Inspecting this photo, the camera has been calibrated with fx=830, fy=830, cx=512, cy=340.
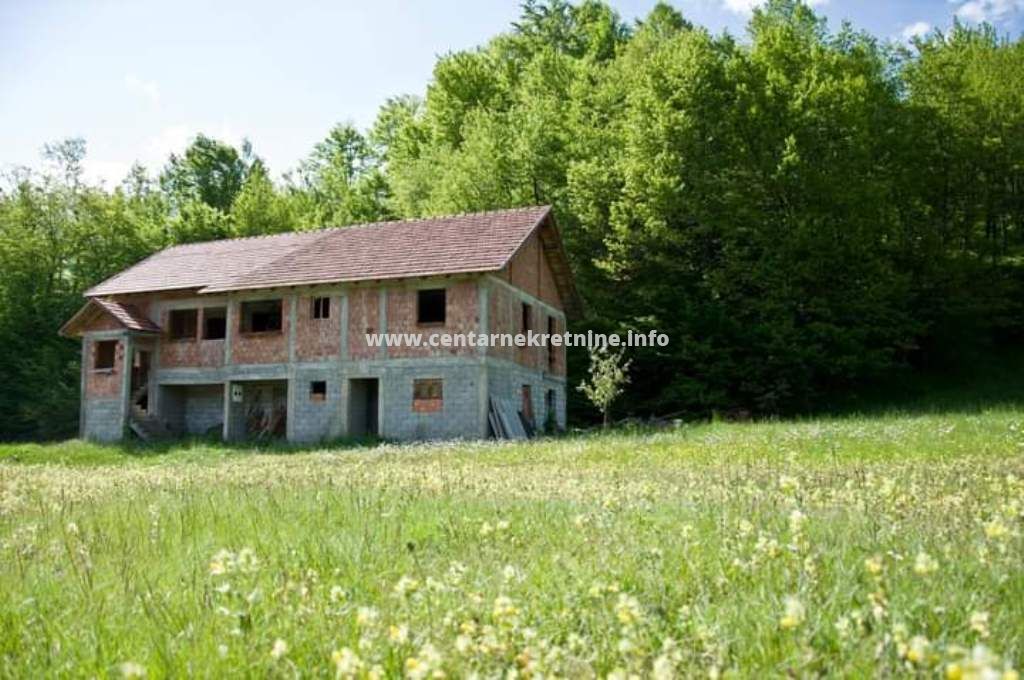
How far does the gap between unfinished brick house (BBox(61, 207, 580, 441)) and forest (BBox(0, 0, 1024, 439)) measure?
5.91 meters

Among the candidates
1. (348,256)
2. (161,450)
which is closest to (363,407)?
(348,256)

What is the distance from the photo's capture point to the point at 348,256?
95.1 ft

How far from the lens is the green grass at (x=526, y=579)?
3318 millimetres

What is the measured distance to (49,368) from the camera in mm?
39969

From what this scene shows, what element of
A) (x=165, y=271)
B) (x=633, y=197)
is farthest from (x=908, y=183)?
(x=165, y=271)

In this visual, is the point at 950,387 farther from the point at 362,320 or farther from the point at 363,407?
the point at 362,320

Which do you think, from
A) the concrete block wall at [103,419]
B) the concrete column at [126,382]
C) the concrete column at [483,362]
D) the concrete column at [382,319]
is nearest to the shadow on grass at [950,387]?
the concrete column at [483,362]

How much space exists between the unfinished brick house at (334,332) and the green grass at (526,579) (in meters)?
16.2

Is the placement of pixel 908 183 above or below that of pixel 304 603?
above

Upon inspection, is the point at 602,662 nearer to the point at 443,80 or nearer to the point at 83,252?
the point at 83,252

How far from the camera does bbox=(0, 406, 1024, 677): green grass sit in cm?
332

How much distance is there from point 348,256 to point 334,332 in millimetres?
2973

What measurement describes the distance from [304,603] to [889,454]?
40.4 feet

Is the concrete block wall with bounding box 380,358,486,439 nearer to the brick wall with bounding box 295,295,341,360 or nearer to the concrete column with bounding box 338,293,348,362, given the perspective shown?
the concrete column with bounding box 338,293,348,362
